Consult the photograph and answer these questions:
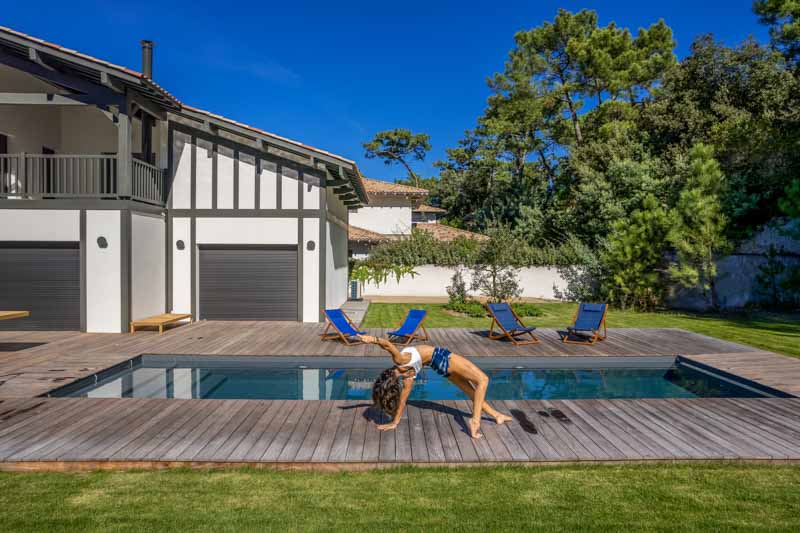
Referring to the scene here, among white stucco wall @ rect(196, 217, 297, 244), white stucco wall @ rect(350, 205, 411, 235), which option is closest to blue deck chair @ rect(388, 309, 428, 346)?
white stucco wall @ rect(196, 217, 297, 244)

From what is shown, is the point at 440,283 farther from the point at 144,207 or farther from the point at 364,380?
the point at 364,380

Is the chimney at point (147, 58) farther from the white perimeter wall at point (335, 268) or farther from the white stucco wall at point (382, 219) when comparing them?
the white stucco wall at point (382, 219)

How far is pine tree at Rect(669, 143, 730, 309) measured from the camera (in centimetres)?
1602

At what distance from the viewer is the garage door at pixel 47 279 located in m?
11.4

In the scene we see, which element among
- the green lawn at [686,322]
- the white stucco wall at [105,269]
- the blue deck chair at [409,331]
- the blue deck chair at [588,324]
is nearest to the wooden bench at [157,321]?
the white stucco wall at [105,269]

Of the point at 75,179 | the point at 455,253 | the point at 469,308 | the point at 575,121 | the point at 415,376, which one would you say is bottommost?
the point at 469,308

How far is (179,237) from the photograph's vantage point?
43.0 feet

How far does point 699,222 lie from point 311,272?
1268 cm

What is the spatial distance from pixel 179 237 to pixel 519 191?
2448 centimetres

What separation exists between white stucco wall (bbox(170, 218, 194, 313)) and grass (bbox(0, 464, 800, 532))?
30.1 ft

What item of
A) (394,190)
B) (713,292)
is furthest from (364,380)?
(394,190)

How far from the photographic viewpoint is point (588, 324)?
10672 millimetres

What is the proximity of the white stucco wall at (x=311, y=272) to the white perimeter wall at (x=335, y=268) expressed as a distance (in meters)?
0.49

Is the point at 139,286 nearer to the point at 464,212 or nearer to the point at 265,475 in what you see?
the point at 265,475
